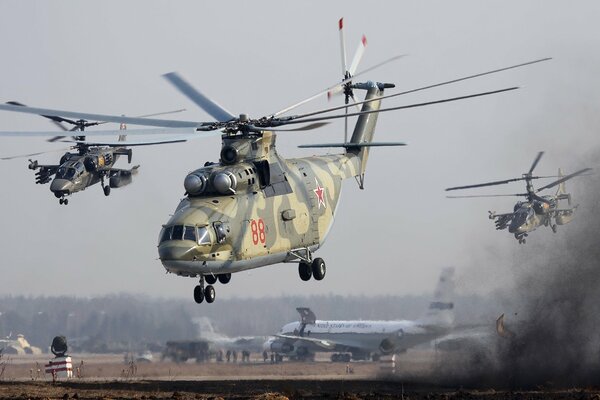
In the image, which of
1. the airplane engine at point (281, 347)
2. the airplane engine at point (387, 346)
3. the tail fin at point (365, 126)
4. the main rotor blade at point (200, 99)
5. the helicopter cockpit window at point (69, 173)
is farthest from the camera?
the airplane engine at point (281, 347)

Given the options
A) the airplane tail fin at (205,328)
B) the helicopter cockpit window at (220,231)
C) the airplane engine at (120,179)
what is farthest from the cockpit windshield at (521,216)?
the helicopter cockpit window at (220,231)

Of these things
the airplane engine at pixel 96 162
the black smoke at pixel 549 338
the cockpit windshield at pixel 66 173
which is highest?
the airplane engine at pixel 96 162

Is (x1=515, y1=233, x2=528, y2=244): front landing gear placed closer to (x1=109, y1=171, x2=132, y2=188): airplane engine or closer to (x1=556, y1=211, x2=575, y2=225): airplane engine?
(x1=556, y1=211, x2=575, y2=225): airplane engine

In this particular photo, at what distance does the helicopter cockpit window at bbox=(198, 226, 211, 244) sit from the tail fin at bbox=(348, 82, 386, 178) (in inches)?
437

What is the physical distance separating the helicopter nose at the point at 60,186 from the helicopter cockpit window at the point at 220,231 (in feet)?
74.3

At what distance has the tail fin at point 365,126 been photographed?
4503cm

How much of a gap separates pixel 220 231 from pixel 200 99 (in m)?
5.64

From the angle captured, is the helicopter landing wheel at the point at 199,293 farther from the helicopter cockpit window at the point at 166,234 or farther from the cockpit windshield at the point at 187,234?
the helicopter cockpit window at the point at 166,234

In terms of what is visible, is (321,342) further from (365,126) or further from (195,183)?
(195,183)

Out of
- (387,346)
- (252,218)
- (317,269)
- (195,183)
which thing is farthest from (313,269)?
(387,346)

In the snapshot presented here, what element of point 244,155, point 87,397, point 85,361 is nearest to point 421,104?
point 244,155

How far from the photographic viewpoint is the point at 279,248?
126 ft

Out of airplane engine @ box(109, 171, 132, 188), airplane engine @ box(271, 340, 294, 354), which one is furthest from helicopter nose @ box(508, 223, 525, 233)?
airplane engine @ box(109, 171, 132, 188)

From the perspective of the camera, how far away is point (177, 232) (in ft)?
115
